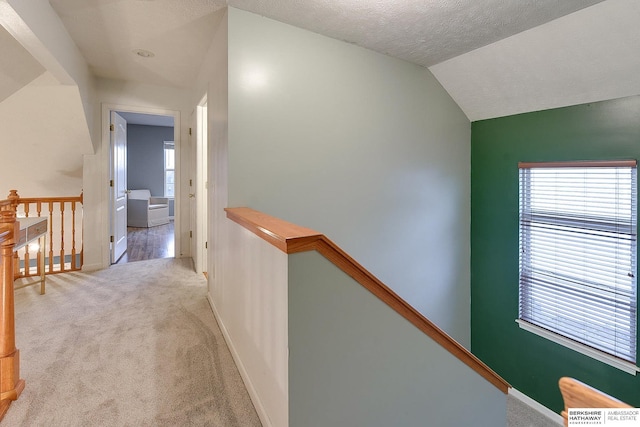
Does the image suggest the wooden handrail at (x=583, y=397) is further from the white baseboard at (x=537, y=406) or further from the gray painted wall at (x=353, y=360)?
the white baseboard at (x=537, y=406)

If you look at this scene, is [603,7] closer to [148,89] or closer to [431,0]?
[431,0]

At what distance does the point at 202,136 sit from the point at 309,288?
9.97 ft

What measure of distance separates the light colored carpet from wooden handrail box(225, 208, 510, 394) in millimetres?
887

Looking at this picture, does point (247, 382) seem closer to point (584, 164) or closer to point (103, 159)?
point (584, 164)

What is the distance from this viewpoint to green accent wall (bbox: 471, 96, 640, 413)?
8.59 ft

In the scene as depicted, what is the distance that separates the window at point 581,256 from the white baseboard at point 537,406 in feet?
2.22

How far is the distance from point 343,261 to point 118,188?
13.5ft

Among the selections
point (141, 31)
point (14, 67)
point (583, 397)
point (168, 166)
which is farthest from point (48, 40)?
point (168, 166)

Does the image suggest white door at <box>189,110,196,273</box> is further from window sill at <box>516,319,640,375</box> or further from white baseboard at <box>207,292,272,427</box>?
window sill at <box>516,319,640,375</box>

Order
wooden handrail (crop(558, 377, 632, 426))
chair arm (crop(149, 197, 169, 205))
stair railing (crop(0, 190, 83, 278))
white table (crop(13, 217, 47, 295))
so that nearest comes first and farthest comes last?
wooden handrail (crop(558, 377, 632, 426)), white table (crop(13, 217, 47, 295)), stair railing (crop(0, 190, 83, 278)), chair arm (crop(149, 197, 169, 205))

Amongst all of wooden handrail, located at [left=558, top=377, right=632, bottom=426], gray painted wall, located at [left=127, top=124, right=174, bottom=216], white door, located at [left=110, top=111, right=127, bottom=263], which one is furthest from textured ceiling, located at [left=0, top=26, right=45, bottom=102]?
gray painted wall, located at [left=127, top=124, right=174, bottom=216]

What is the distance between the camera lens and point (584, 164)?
275 centimetres

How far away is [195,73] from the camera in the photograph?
3.59m

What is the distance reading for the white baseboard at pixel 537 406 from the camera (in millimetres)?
2995
